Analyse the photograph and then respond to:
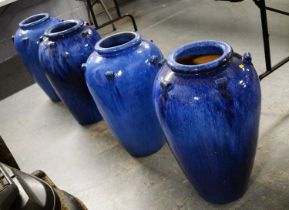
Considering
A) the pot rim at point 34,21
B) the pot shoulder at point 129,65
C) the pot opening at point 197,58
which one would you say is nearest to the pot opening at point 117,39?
the pot shoulder at point 129,65

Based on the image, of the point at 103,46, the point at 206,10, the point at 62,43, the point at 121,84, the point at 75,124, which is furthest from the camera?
the point at 206,10

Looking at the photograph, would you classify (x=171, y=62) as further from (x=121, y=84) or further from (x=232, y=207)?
(x=232, y=207)

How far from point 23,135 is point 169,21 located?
7.55 feet

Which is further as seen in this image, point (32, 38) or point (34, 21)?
point (34, 21)

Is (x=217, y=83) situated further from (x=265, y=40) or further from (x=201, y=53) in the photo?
(x=265, y=40)

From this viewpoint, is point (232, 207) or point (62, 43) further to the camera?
point (62, 43)

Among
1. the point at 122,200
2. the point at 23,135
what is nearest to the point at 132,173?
the point at 122,200

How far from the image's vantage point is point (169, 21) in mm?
4367

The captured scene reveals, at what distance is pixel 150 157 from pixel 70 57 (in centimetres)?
85

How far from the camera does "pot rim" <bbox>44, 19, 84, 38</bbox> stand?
240cm

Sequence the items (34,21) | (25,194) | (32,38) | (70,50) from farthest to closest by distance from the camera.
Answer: (34,21) < (32,38) < (70,50) < (25,194)

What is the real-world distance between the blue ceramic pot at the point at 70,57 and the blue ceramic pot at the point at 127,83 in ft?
1.09

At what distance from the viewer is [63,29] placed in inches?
103

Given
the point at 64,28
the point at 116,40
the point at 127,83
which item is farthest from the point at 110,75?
the point at 64,28
